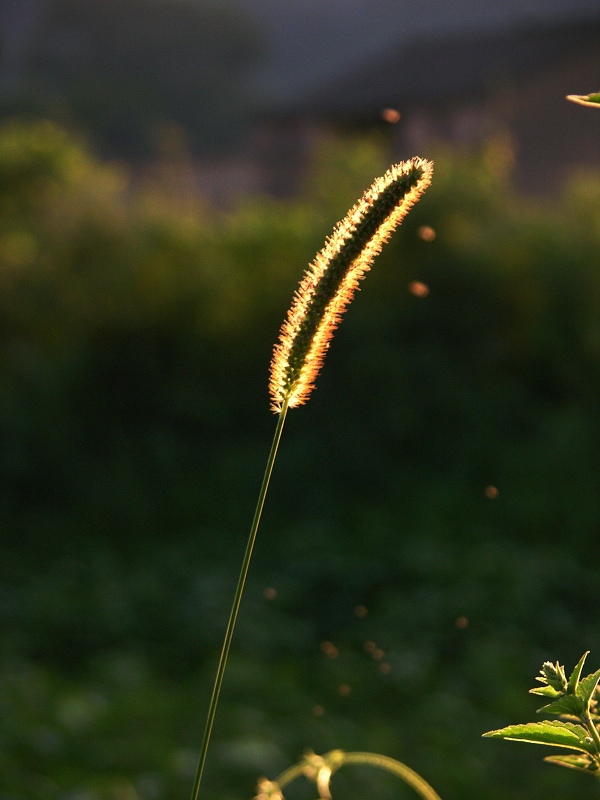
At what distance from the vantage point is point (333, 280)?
680mm

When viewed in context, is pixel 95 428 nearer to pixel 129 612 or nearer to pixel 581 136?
pixel 129 612

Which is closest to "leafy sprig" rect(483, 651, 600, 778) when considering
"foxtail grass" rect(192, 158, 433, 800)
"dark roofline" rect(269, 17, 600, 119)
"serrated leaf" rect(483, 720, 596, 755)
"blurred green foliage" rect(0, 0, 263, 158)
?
"serrated leaf" rect(483, 720, 596, 755)

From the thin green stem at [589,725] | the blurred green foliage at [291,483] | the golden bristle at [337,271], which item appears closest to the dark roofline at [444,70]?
the blurred green foliage at [291,483]

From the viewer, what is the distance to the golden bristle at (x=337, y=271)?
0.67m

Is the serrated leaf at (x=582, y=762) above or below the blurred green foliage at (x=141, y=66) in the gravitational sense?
above

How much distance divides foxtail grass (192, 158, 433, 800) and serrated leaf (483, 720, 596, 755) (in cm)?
19

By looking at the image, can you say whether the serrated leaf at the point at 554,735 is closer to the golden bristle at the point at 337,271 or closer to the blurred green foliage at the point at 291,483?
the golden bristle at the point at 337,271

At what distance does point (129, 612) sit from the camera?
6254 millimetres

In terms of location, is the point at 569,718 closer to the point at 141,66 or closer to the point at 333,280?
the point at 333,280

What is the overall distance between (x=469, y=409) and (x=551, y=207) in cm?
246

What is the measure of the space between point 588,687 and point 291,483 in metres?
7.32

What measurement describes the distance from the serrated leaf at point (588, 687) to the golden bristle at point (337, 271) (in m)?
0.25

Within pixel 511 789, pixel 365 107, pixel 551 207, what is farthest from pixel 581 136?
pixel 511 789

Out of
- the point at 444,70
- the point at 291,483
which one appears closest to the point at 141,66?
the point at 444,70
